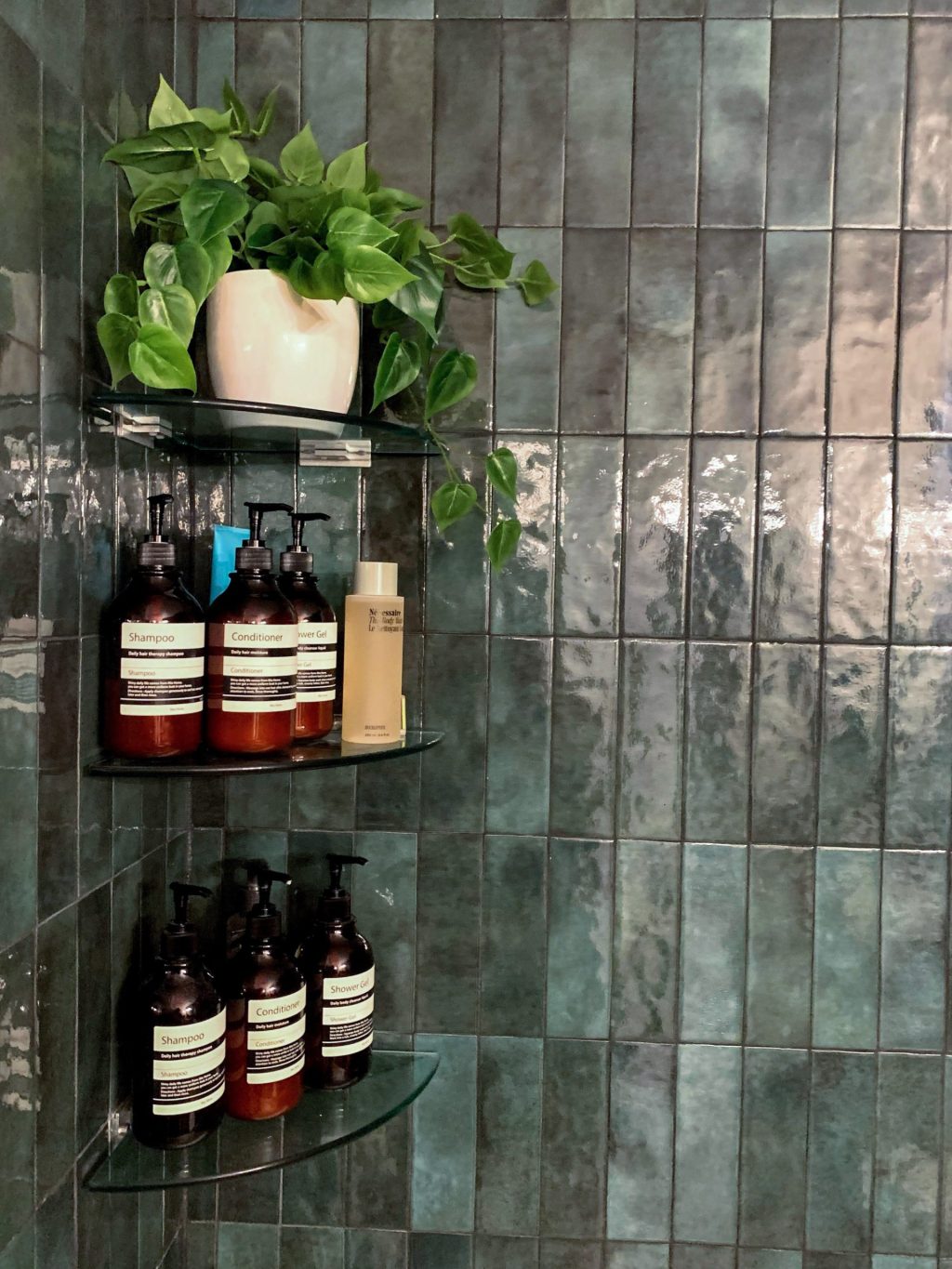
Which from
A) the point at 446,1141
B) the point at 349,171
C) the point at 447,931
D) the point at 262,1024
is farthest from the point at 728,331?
the point at 446,1141

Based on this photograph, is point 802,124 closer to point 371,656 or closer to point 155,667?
point 371,656

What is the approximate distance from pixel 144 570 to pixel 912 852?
35.7 inches

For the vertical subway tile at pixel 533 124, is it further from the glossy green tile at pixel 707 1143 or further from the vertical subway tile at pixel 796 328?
the glossy green tile at pixel 707 1143

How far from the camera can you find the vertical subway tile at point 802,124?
110 centimetres

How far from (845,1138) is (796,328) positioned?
95cm

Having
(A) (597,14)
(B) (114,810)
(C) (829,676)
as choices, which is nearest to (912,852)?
(C) (829,676)

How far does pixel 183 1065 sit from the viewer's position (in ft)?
2.96

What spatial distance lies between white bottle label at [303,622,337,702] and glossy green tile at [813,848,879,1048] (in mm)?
615

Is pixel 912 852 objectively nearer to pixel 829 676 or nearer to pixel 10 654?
pixel 829 676

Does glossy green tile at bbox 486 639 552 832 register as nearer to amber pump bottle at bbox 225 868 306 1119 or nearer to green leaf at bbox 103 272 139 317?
amber pump bottle at bbox 225 868 306 1119

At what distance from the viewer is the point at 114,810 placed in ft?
3.11

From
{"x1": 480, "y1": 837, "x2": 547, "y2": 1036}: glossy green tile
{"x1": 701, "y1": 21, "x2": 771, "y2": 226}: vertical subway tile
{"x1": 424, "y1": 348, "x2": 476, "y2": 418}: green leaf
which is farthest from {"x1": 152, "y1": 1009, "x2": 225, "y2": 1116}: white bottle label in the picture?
{"x1": 701, "y1": 21, "x2": 771, "y2": 226}: vertical subway tile

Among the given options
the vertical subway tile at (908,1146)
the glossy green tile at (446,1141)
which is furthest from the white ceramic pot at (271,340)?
the vertical subway tile at (908,1146)

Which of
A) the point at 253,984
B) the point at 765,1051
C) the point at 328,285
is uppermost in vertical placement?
the point at 328,285
